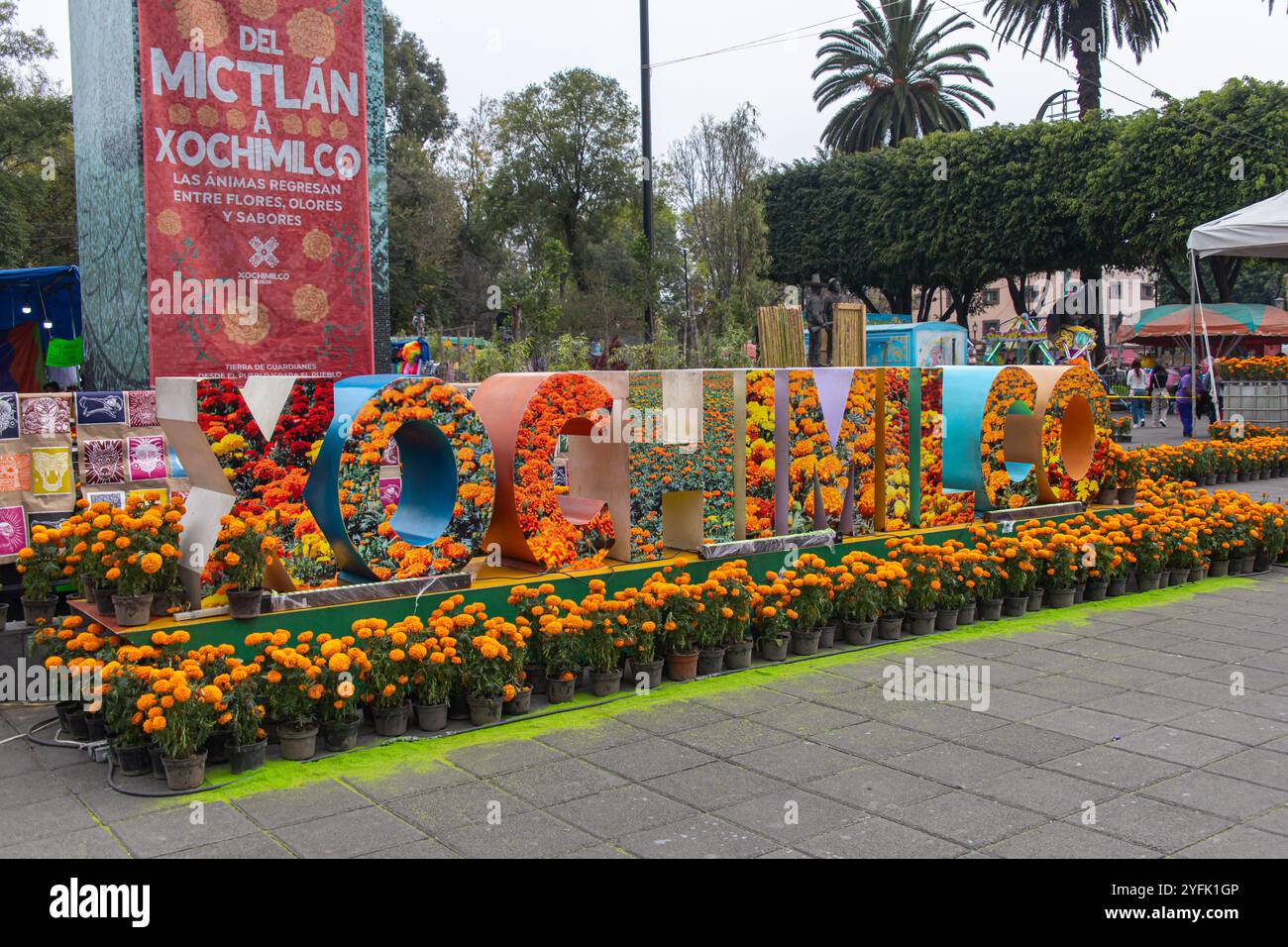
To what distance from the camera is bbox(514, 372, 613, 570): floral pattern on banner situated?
7.43m

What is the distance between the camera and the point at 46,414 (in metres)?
8.37

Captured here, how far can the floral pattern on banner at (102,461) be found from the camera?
8555 mm

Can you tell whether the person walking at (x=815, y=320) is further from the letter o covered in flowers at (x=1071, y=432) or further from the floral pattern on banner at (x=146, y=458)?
the floral pattern on banner at (x=146, y=458)

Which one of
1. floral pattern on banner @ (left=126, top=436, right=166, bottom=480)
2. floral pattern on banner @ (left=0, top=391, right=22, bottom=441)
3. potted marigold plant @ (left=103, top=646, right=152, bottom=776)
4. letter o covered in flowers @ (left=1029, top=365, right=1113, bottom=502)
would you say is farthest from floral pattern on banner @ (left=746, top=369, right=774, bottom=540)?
floral pattern on banner @ (left=0, top=391, right=22, bottom=441)

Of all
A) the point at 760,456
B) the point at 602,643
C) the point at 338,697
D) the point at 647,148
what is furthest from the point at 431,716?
the point at 647,148

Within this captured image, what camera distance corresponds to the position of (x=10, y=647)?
24.7ft

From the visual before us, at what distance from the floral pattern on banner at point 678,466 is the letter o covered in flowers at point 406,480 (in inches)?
45.5

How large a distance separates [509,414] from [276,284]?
280 centimetres

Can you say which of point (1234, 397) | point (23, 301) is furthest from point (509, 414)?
point (1234, 397)

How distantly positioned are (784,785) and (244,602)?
303 centimetres

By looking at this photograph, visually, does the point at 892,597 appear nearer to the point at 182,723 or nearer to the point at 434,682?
the point at 434,682

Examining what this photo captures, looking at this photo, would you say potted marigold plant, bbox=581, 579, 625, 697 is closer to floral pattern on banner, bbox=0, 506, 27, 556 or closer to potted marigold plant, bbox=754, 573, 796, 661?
potted marigold plant, bbox=754, 573, 796, 661

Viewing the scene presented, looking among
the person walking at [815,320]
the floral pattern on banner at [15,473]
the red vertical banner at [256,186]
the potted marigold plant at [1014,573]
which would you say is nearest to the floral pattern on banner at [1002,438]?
the potted marigold plant at [1014,573]

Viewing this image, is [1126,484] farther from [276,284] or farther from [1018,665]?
[276,284]
